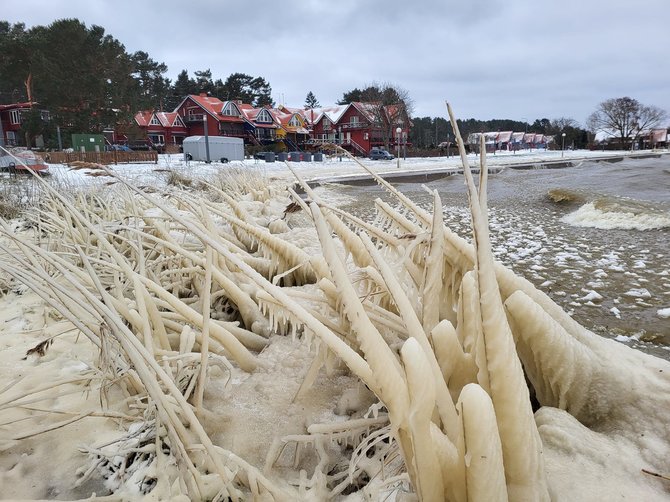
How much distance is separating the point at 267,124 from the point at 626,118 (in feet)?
165

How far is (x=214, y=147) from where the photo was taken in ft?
73.0

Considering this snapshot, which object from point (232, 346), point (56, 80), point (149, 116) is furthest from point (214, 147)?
point (232, 346)

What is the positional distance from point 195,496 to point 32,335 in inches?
67.6

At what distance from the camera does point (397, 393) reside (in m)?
0.65

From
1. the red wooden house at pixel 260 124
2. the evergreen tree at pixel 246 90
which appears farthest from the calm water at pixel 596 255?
the evergreen tree at pixel 246 90

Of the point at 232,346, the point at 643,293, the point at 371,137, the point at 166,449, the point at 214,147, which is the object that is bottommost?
the point at 643,293

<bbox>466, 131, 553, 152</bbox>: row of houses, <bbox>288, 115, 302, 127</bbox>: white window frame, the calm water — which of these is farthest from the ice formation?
<bbox>466, 131, 553, 152</bbox>: row of houses

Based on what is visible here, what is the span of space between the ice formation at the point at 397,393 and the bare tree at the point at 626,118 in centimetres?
6944

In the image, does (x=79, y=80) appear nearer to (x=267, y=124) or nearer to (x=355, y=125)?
(x=267, y=124)

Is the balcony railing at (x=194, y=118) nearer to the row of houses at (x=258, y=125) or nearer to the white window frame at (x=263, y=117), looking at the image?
the row of houses at (x=258, y=125)

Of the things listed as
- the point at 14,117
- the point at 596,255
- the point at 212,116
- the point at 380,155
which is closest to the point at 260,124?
the point at 212,116

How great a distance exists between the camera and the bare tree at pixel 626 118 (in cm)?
5547

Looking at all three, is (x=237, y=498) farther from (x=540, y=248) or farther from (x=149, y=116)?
(x=149, y=116)

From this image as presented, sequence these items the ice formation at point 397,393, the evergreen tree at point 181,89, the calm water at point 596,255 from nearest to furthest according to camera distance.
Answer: the ice formation at point 397,393
the calm water at point 596,255
the evergreen tree at point 181,89
